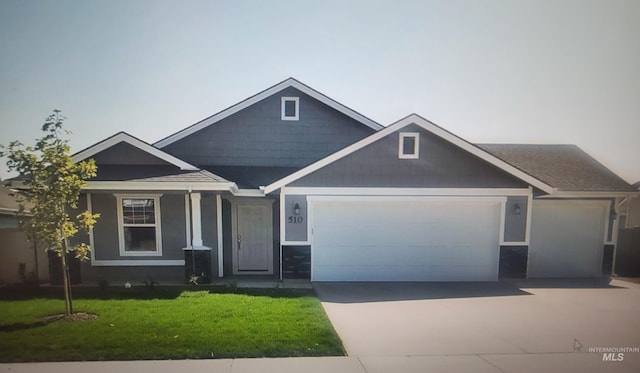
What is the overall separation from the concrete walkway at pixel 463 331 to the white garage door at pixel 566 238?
933 mm

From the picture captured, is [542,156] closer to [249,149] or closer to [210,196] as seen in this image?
[249,149]

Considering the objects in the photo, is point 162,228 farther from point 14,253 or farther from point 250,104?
point 250,104

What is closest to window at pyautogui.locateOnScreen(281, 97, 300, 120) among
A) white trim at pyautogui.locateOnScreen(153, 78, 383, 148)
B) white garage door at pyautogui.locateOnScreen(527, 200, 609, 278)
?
white trim at pyautogui.locateOnScreen(153, 78, 383, 148)

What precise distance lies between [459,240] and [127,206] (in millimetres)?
8498

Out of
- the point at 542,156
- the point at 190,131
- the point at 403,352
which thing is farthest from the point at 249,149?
the point at 542,156

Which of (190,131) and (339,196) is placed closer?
(339,196)

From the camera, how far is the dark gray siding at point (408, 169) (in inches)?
305

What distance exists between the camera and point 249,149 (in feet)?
31.9

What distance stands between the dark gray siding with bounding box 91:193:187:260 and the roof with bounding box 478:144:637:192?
9828mm

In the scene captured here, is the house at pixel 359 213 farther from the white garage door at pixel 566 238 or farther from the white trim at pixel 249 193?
the white garage door at pixel 566 238

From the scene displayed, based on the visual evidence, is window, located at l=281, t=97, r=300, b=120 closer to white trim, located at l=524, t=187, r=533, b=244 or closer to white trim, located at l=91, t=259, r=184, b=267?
white trim, located at l=91, t=259, r=184, b=267

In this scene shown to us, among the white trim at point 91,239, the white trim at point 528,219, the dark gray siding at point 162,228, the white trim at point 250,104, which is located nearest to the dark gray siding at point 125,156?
the dark gray siding at point 162,228

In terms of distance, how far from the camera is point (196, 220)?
7617mm
